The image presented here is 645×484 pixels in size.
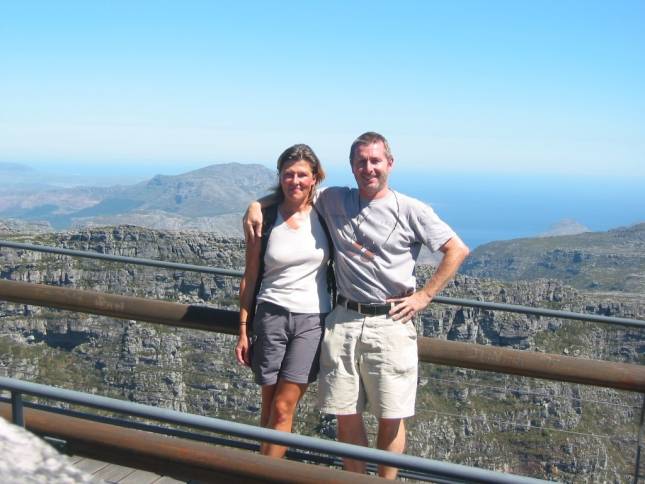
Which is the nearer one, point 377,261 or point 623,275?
point 377,261

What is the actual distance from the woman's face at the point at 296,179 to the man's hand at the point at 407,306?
710mm

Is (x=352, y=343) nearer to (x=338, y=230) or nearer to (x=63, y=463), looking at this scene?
(x=338, y=230)

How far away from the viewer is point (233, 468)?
2.94 m

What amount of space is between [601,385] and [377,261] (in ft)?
4.27

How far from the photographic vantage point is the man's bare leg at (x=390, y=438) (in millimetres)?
3676

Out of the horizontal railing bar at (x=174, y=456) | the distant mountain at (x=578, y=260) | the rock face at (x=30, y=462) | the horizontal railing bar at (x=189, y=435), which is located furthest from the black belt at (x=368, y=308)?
the distant mountain at (x=578, y=260)

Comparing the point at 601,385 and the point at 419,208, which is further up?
the point at 419,208

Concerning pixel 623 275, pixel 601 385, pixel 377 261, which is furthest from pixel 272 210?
pixel 623 275

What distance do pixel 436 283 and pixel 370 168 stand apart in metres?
0.69

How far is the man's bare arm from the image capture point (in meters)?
3.62

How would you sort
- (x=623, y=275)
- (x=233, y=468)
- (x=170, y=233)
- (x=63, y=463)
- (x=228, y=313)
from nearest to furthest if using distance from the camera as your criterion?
(x=63, y=463) < (x=233, y=468) < (x=228, y=313) < (x=170, y=233) < (x=623, y=275)

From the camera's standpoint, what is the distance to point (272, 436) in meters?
2.56

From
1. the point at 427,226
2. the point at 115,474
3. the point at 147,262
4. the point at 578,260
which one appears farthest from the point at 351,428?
the point at 578,260

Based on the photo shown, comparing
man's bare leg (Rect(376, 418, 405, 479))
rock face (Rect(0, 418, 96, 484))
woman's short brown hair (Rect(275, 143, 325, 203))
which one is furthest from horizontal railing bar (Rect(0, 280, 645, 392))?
rock face (Rect(0, 418, 96, 484))
